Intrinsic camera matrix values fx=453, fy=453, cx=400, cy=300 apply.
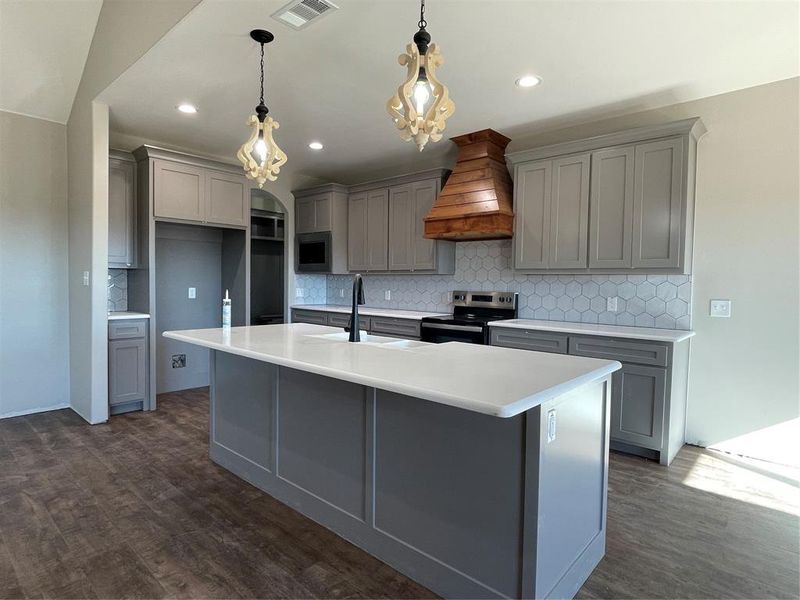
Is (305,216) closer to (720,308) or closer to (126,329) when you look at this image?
(126,329)

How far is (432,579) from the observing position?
1789 millimetres

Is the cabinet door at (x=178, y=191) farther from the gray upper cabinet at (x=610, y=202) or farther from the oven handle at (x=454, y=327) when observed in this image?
the gray upper cabinet at (x=610, y=202)

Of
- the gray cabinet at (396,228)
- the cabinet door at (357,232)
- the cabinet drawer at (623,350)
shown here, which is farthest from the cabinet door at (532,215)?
the cabinet door at (357,232)

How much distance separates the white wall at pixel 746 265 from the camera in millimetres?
3021

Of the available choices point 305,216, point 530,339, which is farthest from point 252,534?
point 305,216

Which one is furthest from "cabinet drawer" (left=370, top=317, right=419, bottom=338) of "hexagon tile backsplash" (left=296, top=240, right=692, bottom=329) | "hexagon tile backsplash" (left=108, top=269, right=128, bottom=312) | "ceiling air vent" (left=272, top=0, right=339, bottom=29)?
"ceiling air vent" (left=272, top=0, right=339, bottom=29)

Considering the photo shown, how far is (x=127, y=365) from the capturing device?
4.04 meters

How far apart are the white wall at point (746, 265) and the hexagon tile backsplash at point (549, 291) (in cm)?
19

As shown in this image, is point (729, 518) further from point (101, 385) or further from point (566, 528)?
point (101, 385)

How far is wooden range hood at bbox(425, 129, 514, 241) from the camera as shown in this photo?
155 inches

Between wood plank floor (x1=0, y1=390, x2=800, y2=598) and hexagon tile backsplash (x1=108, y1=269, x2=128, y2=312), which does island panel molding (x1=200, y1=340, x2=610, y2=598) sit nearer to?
wood plank floor (x1=0, y1=390, x2=800, y2=598)

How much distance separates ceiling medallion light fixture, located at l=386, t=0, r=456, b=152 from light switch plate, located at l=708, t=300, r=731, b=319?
2.65m

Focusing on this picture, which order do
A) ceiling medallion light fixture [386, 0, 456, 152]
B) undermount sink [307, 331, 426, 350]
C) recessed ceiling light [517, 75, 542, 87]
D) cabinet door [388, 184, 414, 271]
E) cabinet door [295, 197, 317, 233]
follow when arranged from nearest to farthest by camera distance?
ceiling medallion light fixture [386, 0, 456, 152] < undermount sink [307, 331, 426, 350] < recessed ceiling light [517, 75, 542, 87] < cabinet door [388, 184, 414, 271] < cabinet door [295, 197, 317, 233]

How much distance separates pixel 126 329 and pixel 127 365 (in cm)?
33
